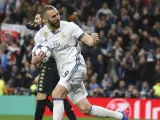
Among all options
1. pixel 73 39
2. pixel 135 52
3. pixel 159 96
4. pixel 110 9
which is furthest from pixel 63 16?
pixel 73 39

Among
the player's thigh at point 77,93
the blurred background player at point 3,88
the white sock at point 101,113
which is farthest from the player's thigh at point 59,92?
the blurred background player at point 3,88

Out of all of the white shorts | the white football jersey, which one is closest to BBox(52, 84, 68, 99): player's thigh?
the white shorts

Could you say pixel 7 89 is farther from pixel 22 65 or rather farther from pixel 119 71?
pixel 119 71

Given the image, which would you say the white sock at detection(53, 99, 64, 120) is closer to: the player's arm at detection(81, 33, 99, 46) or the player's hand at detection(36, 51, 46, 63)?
the player's hand at detection(36, 51, 46, 63)

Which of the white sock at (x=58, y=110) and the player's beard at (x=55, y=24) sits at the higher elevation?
the player's beard at (x=55, y=24)

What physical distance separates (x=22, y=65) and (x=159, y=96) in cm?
480

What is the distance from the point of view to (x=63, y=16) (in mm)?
21969

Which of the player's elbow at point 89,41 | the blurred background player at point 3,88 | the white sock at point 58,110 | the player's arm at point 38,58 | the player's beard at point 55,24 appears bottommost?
the blurred background player at point 3,88

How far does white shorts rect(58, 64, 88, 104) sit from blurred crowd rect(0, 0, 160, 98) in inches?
313

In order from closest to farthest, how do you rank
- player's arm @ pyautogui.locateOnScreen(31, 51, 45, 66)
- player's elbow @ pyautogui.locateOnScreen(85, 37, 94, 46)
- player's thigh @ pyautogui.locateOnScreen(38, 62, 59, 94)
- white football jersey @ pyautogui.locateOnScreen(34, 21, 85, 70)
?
player's elbow @ pyautogui.locateOnScreen(85, 37, 94, 46) < player's arm @ pyautogui.locateOnScreen(31, 51, 45, 66) < white football jersey @ pyautogui.locateOnScreen(34, 21, 85, 70) < player's thigh @ pyautogui.locateOnScreen(38, 62, 59, 94)

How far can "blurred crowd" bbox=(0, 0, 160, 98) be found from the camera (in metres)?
19.2

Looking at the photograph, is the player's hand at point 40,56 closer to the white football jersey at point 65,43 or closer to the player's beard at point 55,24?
the white football jersey at point 65,43

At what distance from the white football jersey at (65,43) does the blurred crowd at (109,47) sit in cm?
808

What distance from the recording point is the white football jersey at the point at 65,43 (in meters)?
10.4
